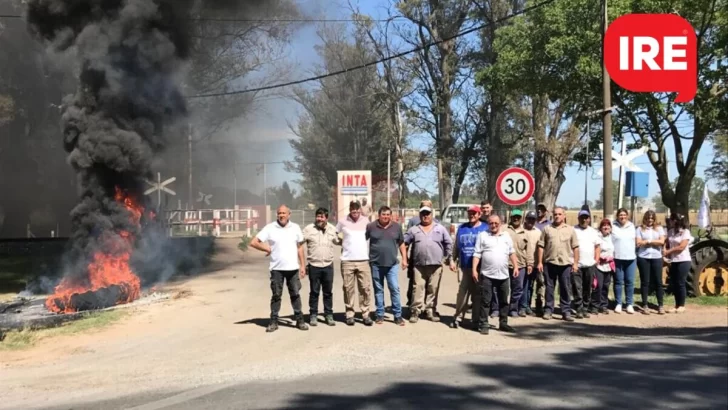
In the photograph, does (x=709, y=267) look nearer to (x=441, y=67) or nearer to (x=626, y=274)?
(x=626, y=274)

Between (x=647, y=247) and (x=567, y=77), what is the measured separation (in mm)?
8487

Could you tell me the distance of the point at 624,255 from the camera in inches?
356

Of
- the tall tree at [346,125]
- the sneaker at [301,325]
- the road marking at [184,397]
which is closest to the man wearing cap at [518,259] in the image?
the sneaker at [301,325]

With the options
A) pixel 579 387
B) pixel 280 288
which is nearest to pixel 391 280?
pixel 280 288

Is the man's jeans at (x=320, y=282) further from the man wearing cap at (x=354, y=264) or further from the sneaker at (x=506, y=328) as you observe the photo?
the sneaker at (x=506, y=328)

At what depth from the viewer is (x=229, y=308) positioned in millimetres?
10422

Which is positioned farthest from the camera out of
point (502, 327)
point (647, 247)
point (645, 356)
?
point (647, 247)

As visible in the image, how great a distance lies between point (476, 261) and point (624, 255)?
2640 mm

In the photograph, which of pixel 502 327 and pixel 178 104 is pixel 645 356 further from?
pixel 178 104

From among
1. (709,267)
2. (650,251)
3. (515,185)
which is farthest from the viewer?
(709,267)

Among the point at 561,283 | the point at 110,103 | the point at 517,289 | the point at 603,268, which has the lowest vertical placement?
the point at 517,289

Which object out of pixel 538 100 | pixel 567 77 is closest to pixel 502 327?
pixel 567 77

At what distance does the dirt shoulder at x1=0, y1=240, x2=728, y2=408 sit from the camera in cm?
590

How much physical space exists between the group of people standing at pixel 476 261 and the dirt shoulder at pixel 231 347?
0.32 m
